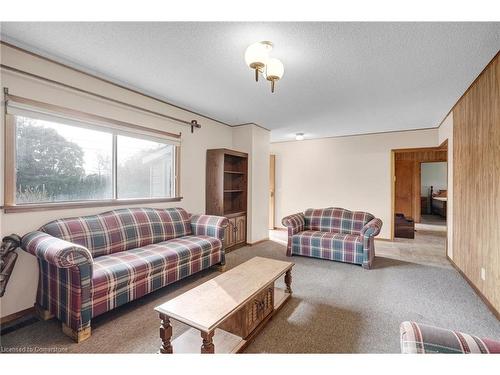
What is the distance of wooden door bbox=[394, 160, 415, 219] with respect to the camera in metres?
6.92

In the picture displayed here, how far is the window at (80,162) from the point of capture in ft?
7.14

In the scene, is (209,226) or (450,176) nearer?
(209,226)

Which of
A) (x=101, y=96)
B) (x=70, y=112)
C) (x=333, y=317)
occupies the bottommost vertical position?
(x=333, y=317)

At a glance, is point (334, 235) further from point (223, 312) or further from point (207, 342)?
point (207, 342)

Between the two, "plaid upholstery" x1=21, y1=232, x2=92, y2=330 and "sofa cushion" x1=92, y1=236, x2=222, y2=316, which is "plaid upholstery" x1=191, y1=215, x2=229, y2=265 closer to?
"sofa cushion" x1=92, y1=236, x2=222, y2=316

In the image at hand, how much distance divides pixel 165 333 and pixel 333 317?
1.41 metres

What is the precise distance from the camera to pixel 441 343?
94 centimetres

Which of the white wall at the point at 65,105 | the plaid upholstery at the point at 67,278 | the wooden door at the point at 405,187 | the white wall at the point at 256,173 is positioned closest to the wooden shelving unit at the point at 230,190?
the white wall at the point at 256,173

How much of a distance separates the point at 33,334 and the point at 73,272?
0.64 m

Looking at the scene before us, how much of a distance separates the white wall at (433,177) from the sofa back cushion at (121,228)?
10.0 metres

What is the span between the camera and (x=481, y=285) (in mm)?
2473

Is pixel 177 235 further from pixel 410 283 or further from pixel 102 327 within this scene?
pixel 410 283

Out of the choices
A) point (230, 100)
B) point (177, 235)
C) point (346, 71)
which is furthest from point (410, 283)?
point (230, 100)

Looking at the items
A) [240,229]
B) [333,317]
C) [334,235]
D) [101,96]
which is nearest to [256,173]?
[240,229]
